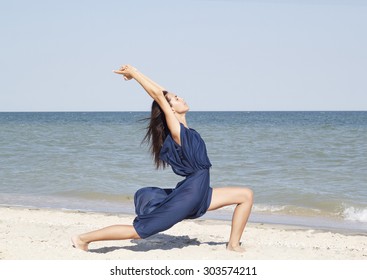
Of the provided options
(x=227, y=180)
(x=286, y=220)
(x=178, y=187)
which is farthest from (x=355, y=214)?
(x=178, y=187)

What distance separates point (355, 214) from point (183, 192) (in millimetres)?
5783

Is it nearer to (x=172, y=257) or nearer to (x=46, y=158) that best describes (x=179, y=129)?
(x=172, y=257)

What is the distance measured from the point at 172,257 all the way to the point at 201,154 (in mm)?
1016

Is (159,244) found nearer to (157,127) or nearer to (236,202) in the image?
(236,202)

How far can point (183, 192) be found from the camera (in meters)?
5.93
